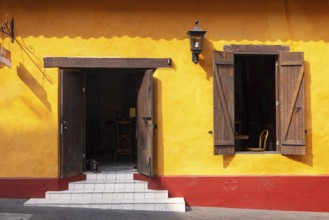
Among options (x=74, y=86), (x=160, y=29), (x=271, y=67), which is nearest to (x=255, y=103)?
(x=271, y=67)

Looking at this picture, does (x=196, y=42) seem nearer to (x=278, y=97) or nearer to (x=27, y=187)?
(x=278, y=97)

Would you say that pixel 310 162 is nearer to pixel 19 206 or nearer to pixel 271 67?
pixel 271 67

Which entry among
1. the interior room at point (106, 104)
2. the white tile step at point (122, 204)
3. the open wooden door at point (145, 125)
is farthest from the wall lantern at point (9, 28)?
the interior room at point (106, 104)

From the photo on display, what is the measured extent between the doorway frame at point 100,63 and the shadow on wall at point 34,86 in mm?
247

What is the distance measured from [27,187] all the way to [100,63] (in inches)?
99.9

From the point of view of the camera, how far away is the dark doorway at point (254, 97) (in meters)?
9.90

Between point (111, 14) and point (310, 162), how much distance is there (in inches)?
178

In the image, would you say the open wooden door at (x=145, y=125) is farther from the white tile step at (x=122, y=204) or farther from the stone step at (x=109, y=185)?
the white tile step at (x=122, y=204)

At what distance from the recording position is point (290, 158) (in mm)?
7051

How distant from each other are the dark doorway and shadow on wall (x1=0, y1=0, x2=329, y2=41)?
7.18 ft

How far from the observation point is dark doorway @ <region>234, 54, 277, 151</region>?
32.5 ft

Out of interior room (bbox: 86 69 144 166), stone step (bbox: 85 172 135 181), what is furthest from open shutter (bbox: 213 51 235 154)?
interior room (bbox: 86 69 144 166)

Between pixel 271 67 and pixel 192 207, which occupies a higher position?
pixel 271 67

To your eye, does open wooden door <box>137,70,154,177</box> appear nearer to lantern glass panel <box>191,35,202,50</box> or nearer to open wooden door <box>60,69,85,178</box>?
lantern glass panel <box>191,35,202,50</box>
